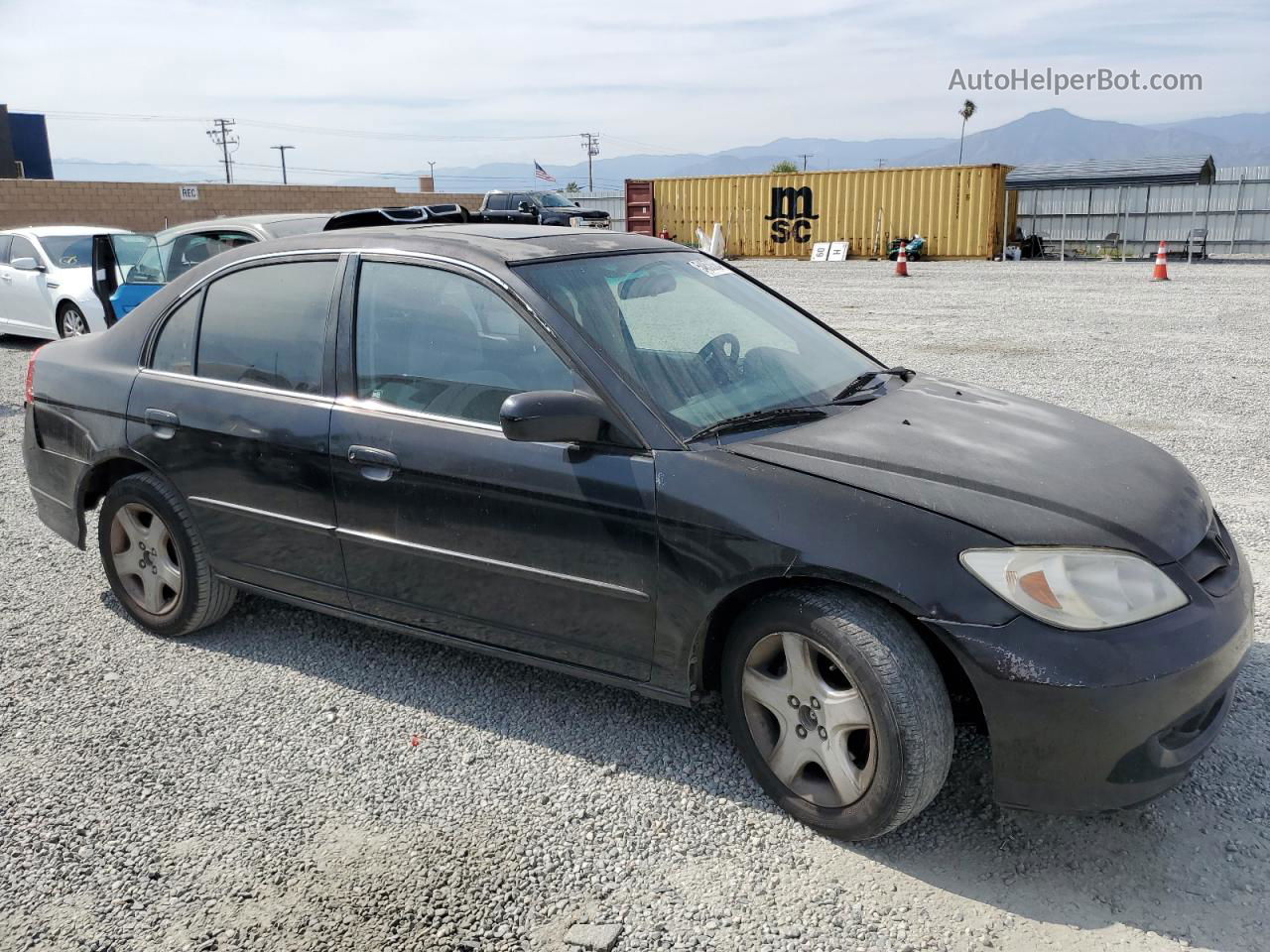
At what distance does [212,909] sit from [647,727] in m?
1.43

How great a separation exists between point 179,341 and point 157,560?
0.90 m

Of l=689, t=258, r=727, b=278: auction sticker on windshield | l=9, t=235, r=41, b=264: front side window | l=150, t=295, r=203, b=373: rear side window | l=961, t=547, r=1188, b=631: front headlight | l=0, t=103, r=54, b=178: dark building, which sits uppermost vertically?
l=0, t=103, r=54, b=178: dark building

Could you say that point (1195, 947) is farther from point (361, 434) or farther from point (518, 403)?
point (361, 434)

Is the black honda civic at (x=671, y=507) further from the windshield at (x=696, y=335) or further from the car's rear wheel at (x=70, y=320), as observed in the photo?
the car's rear wheel at (x=70, y=320)

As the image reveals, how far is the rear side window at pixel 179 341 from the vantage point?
406 centimetres

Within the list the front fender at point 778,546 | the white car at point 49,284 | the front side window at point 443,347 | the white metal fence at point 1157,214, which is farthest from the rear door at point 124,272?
the white metal fence at point 1157,214

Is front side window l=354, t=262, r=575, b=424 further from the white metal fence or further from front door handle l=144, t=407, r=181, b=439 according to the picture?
the white metal fence

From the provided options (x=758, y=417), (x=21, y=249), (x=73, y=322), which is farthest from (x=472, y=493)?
(x=21, y=249)

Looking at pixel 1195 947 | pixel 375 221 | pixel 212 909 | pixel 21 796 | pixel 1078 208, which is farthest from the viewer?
pixel 1078 208

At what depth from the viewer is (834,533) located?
2.70 meters

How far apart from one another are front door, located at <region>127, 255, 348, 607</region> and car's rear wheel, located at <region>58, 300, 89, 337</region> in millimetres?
8690

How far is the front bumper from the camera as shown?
8.11ft

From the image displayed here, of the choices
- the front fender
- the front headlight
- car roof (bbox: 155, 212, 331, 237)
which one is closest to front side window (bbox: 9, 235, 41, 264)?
car roof (bbox: 155, 212, 331, 237)

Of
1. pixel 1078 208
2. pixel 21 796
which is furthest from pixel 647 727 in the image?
pixel 1078 208
